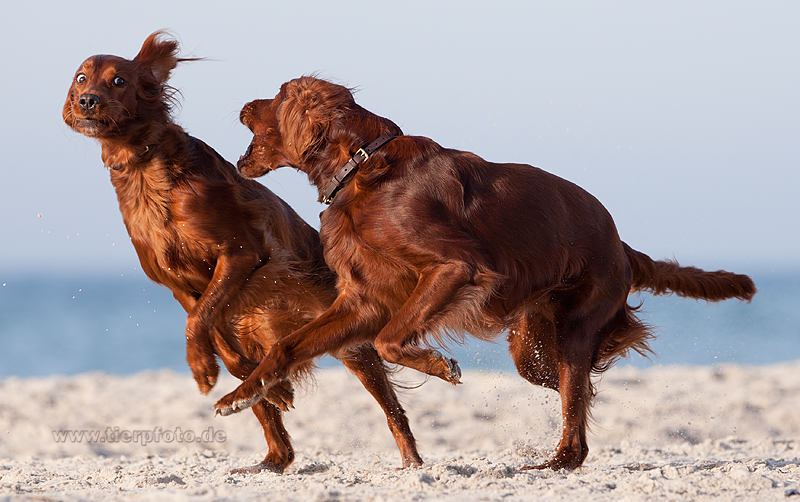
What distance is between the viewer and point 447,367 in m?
3.70

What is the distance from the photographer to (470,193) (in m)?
4.01

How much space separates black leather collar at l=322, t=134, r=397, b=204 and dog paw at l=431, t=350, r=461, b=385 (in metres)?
0.97

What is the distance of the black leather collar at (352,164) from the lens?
12.8ft

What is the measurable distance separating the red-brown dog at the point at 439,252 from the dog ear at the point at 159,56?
2.19 feet

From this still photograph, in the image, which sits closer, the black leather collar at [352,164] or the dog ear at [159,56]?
the black leather collar at [352,164]

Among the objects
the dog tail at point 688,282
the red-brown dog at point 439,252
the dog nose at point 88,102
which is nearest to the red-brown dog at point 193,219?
the dog nose at point 88,102

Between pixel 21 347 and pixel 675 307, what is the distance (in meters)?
21.8

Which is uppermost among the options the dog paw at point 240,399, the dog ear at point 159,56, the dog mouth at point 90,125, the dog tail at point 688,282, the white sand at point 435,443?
the dog ear at point 159,56

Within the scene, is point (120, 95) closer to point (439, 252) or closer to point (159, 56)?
point (159, 56)

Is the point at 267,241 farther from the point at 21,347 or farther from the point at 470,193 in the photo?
the point at 21,347

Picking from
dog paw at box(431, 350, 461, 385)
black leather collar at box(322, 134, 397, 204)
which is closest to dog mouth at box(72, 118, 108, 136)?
black leather collar at box(322, 134, 397, 204)

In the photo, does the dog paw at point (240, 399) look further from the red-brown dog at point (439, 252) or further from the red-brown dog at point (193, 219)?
the red-brown dog at point (193, 219)

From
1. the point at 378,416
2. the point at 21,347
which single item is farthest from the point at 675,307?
the point at 21,347

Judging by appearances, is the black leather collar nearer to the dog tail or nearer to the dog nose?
the dog nose
